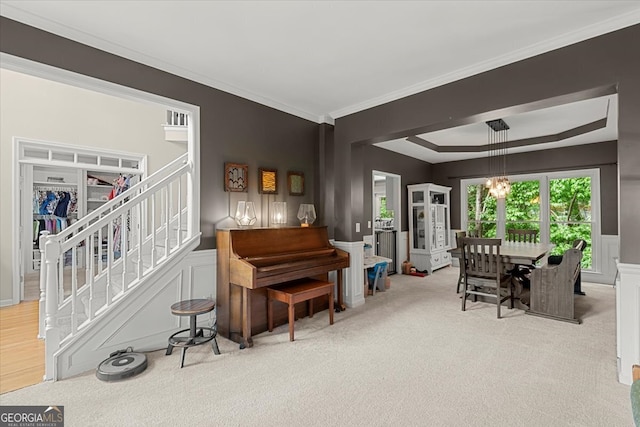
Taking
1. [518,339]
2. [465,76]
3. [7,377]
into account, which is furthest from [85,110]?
[518,339]

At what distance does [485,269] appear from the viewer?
3.83 m

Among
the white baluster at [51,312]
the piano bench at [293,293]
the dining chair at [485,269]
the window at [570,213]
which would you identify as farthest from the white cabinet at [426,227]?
the white baluster at [51,312]

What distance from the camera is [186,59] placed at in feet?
9.37

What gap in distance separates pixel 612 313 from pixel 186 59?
5.59 meters

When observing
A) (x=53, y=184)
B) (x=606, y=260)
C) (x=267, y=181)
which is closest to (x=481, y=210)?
(x=606, y=260)

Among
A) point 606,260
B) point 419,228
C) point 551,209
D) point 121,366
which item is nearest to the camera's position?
point 121,366

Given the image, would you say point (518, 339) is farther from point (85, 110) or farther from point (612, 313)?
point (85, 110)

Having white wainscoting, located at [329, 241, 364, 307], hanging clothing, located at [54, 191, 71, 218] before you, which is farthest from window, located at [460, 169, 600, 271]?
hanging clothing, located at [54, 191, 71, 218]

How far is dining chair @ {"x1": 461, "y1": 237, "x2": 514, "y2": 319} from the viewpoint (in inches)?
146

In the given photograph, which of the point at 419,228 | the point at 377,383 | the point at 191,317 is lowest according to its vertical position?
the point at 377,383

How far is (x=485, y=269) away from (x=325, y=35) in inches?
127

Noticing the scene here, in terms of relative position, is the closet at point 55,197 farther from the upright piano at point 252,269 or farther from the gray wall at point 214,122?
the upright piano at point 252,269

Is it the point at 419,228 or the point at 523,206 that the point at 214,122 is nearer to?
the point at 419,228

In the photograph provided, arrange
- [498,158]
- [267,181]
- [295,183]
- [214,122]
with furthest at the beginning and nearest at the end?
[498,158]
[295,183]
[267,181]
[214,122]
